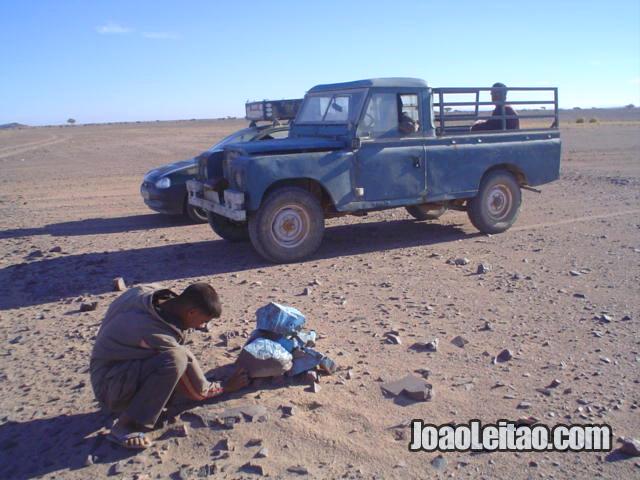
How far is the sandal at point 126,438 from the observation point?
3586mm

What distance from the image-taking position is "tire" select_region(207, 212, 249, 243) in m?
8.88

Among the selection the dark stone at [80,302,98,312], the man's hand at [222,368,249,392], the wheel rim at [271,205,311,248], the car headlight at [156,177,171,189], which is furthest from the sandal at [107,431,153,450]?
the car headlight at [156,177,171,189]

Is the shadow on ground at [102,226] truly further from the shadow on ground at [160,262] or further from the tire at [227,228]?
the tire at [227,228]

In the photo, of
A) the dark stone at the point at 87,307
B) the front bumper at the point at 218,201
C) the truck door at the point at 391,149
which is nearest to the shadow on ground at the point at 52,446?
the dark stone at the point at 87,307

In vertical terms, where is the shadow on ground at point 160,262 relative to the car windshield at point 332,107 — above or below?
below

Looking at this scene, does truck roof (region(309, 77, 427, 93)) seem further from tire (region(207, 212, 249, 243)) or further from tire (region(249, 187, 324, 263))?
tire (region(207, 212, 249, 243))

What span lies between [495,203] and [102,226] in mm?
6624

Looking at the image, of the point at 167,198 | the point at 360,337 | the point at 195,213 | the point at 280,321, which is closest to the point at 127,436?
the point at 280,321

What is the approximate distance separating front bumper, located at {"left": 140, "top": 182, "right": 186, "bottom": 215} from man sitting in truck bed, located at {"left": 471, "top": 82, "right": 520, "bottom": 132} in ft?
16.3

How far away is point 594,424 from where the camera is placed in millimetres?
3746

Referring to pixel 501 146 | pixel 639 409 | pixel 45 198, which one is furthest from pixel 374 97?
pixel 45 198

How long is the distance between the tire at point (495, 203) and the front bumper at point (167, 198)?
190 inches

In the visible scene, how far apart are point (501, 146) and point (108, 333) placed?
7108mm

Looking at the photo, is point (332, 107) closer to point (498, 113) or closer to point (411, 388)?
point (498, 113)
